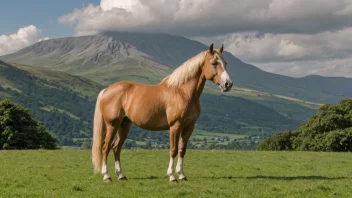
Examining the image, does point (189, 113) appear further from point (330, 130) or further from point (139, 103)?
point (330, 130)

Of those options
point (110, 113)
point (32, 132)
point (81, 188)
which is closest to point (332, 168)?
point (110, 113)

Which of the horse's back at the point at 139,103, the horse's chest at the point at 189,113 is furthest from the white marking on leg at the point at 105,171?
the horse's chest at the point at 189,113

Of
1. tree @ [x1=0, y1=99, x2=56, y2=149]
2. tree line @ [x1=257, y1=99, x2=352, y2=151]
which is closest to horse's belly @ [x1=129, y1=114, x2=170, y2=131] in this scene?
tree @ [x1=0, y1=99, x2=56, y2=149]

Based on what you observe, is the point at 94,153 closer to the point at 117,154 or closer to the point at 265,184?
the point at 117,154

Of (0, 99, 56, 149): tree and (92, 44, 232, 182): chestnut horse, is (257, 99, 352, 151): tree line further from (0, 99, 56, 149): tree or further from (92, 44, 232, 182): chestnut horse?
(92, 44, 232, 182): chestnut horse

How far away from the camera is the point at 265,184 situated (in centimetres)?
1454

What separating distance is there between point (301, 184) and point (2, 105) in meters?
41.8

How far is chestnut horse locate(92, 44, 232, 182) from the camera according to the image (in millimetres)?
14562

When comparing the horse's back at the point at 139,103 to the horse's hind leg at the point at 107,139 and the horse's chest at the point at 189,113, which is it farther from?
the horse's chest at the point at 189,113

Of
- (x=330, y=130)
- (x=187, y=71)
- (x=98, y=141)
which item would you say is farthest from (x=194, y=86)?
(x=330, y=130)

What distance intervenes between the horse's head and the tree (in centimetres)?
3691

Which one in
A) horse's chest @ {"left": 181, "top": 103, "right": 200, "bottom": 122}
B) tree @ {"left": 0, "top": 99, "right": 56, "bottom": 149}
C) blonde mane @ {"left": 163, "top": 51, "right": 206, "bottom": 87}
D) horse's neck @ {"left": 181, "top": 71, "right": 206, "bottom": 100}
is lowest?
tree @ {"left": 0, "top": 99, "right": 56, "bottom": 149}

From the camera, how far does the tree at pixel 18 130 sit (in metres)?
46.2

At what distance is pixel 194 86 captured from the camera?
14984 mm
